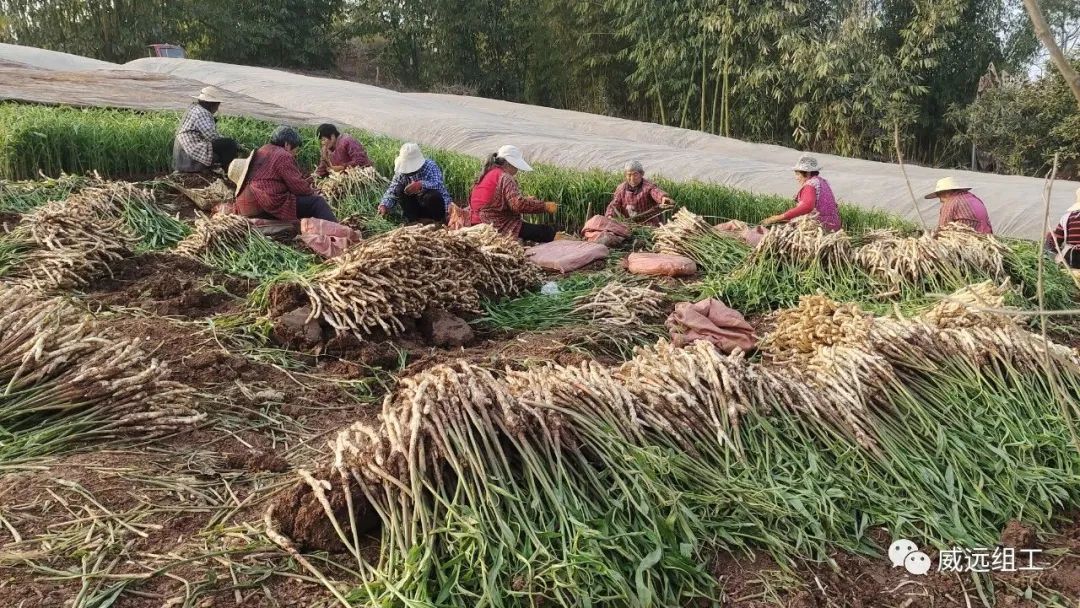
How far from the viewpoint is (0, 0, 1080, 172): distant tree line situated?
1247 centimetres

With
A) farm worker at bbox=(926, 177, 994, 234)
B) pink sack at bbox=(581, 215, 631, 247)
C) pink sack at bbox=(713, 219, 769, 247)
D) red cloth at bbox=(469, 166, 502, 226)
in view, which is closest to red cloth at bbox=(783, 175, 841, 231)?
pink sack at bbox=(713, 219, 769, 247)

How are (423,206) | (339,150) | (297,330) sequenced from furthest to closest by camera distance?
(339,150)
(423,206)
(297,330)

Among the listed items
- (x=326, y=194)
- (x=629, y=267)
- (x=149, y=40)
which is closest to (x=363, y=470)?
(x=629, y=267)

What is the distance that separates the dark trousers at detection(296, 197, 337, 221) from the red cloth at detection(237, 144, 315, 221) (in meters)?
0.16

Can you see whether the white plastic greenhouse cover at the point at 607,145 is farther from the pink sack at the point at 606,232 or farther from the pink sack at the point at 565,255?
the pink sack at the point at 565,255

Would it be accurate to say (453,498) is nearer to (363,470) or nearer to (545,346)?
(363,470)

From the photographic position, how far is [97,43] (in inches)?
752

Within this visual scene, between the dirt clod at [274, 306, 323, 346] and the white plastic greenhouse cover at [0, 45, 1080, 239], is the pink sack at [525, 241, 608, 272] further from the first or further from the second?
the white plastic greenhouse cover at [0, 45, 1080, 239]

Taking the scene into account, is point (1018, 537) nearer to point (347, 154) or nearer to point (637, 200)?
point (637, 200)

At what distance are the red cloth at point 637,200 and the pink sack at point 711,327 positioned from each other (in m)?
2.64

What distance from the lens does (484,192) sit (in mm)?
5969

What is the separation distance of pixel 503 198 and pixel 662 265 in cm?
147

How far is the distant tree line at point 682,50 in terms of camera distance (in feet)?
40.9

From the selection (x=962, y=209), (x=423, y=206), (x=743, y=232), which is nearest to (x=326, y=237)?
(x=423, y=206)
